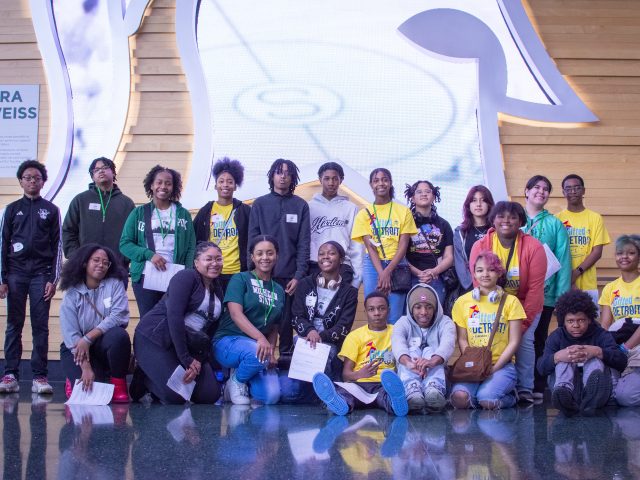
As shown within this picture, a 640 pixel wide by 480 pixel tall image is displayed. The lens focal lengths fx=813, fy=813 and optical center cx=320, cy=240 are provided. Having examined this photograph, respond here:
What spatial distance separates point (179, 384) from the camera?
449 cm

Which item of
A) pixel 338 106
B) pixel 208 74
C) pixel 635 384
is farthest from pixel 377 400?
pixel 208 74

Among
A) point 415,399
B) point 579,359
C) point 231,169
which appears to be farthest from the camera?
point 231,169

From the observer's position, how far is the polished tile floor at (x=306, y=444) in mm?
2686

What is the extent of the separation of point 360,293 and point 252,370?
4.94 feet

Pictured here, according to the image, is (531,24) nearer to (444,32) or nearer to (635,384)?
(444,32)

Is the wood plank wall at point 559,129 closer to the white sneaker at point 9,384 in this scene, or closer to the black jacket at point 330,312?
the white sneaker at point 9,384

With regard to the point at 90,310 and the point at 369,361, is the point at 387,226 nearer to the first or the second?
the point at 369,361

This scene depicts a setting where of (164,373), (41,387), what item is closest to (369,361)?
(164,373)

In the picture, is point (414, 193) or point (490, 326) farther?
point (414, 193)

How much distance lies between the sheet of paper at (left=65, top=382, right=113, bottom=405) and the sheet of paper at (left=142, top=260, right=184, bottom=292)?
0.67 m

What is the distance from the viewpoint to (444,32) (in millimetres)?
6035

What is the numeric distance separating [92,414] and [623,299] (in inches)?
126

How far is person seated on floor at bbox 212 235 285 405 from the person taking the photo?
459 centimetres

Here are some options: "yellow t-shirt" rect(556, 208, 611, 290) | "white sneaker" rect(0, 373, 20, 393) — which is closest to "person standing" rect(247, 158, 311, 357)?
"white sneaker" rect(0, 373, 20, 393)
